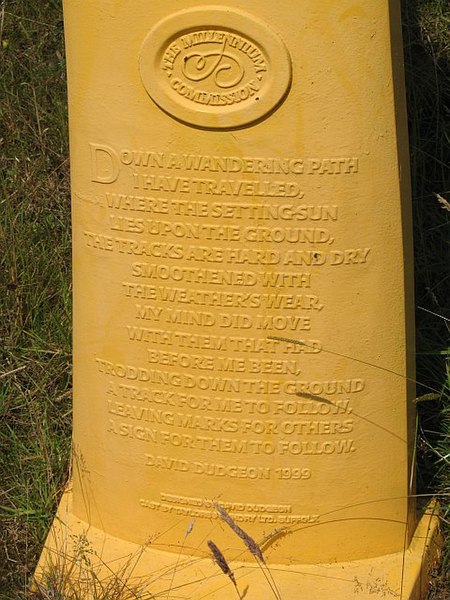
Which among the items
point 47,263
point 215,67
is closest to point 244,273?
point 215,67

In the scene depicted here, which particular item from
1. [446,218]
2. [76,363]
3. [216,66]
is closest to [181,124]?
[216,66]

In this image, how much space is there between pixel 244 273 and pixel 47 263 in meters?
1.31

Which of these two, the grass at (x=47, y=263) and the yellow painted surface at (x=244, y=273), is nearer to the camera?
the yellow painted surface at (x=244, y=273)

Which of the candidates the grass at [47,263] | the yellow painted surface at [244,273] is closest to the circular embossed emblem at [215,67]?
the yellow painted surface at [244,273]

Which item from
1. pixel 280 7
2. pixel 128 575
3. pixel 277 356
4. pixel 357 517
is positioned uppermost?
pixel 280 7

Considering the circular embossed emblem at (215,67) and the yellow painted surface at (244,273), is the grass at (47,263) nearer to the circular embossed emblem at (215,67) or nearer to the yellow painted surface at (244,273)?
the yellow painted surface at (244,273)

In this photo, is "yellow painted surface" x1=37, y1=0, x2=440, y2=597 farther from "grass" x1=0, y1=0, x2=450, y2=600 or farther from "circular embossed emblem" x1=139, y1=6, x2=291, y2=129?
"grass" x1=0, y1=0, x2=450, y2=600

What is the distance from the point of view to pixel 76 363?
2674mm

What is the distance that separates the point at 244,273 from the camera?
2393mm

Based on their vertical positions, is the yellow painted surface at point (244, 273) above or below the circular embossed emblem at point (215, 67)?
below

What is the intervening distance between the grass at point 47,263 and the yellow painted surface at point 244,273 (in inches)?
12.9

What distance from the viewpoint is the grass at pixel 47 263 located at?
9.63 feet

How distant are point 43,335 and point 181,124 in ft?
4.32

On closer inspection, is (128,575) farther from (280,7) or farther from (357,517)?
(280,7)
